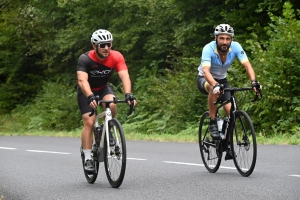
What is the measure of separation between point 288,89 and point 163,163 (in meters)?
6.32

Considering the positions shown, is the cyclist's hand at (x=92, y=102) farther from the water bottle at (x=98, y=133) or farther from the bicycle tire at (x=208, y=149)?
the bicycle tire at (x=208, y=149)

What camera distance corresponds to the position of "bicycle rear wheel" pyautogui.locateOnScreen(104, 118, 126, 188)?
28.2 ft

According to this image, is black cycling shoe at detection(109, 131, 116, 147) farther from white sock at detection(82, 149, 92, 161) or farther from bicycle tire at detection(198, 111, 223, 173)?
bicycle tire at detection(198, 111, 223, 173)

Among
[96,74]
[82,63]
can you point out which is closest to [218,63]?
[96,74]

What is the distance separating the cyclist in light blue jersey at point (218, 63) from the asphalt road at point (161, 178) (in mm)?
808

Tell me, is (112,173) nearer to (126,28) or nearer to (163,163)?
(163,163)

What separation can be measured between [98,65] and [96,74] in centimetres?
13

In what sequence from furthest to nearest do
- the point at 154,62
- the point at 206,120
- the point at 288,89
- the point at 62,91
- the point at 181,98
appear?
the point at 62,91, the point at 154,62, the point at 181,98, the point at 288,89, the point at 206,120

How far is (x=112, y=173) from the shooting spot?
8914mm

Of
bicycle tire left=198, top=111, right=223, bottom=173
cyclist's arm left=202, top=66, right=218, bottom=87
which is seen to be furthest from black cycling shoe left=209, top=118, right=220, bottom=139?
cyclist's arm left=202, top=66, right=218, bottom=87

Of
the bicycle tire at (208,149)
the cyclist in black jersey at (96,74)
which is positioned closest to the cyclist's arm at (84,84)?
the cyclist in black jersey at (96,74)

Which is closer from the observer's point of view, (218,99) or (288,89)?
(218,99)

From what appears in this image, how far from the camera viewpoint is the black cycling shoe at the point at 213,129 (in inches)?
387

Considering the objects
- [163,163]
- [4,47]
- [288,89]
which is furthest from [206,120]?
[4,47]
